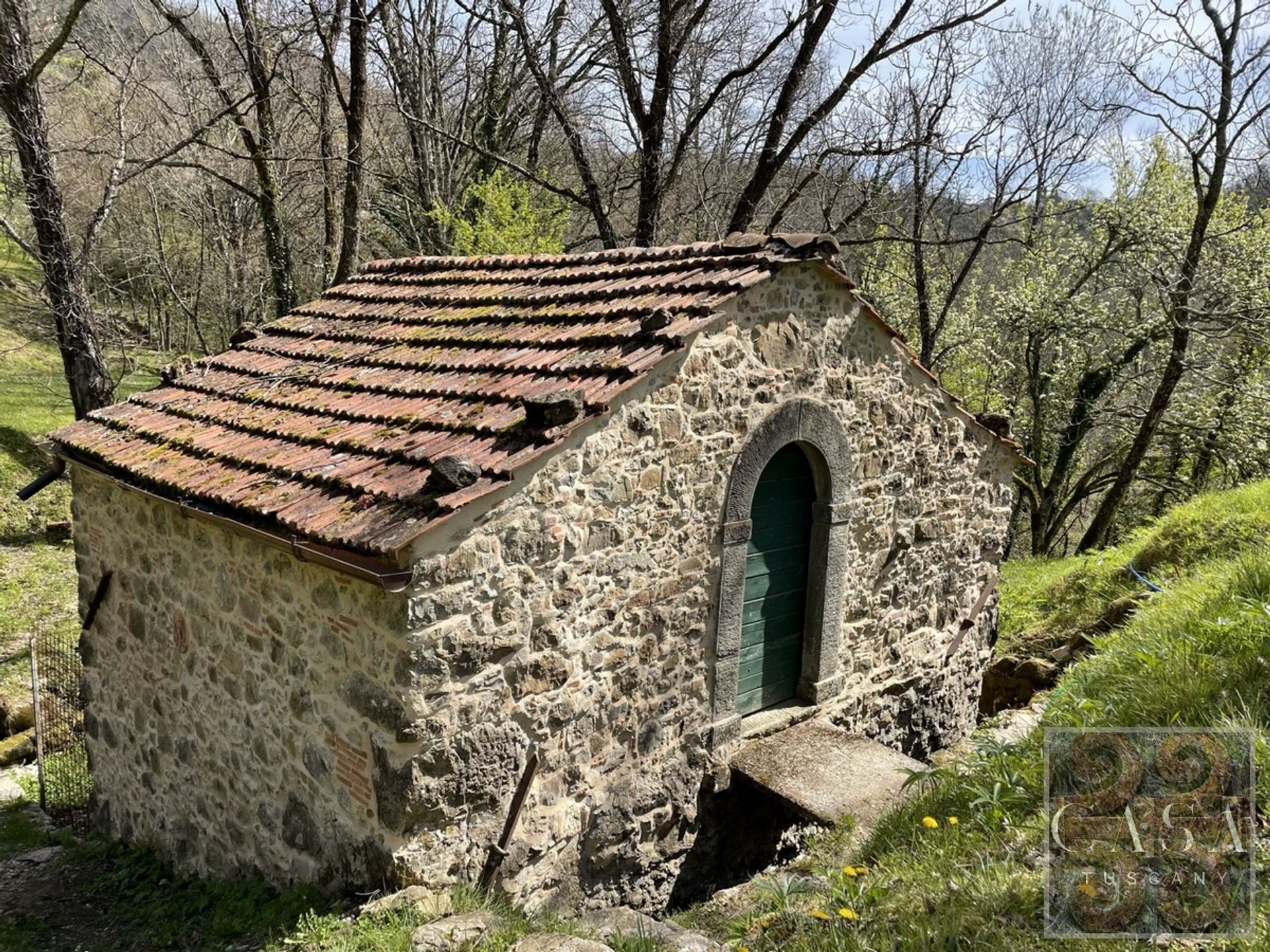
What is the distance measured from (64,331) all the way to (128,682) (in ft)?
20.3

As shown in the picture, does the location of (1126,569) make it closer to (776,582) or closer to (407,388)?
(776,582)

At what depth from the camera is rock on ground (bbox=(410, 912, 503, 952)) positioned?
12.8ft

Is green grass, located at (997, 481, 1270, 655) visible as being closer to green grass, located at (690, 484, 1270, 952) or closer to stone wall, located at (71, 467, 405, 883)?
green grass, located at (690, 484, 1270, 952)

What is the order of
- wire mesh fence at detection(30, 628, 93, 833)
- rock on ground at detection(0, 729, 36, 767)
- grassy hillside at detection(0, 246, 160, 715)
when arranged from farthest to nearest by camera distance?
grassy hillside at detection(0, 246, 160, 715)
rock on ground at detection(0, 729, 36, 767)
wire mesh fence at detection(30, 628, 93, 833)

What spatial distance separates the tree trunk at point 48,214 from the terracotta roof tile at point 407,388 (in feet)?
14.5

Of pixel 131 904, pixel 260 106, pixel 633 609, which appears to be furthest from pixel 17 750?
pixel 260 106

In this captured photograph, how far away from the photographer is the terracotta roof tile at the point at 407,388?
449cm

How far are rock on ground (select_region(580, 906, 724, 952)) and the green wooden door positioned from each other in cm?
193

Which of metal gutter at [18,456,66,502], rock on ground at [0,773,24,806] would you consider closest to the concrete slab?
metal gutter at [18,456,66,502]

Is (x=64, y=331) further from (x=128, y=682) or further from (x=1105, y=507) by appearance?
(x=1105, y=507)

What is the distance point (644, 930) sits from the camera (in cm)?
452

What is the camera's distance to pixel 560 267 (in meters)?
7.12

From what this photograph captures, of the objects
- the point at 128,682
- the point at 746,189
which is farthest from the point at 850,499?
the point at 746,189

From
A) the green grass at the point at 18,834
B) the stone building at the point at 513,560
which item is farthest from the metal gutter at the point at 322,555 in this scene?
the green grass at the point at 18,834
